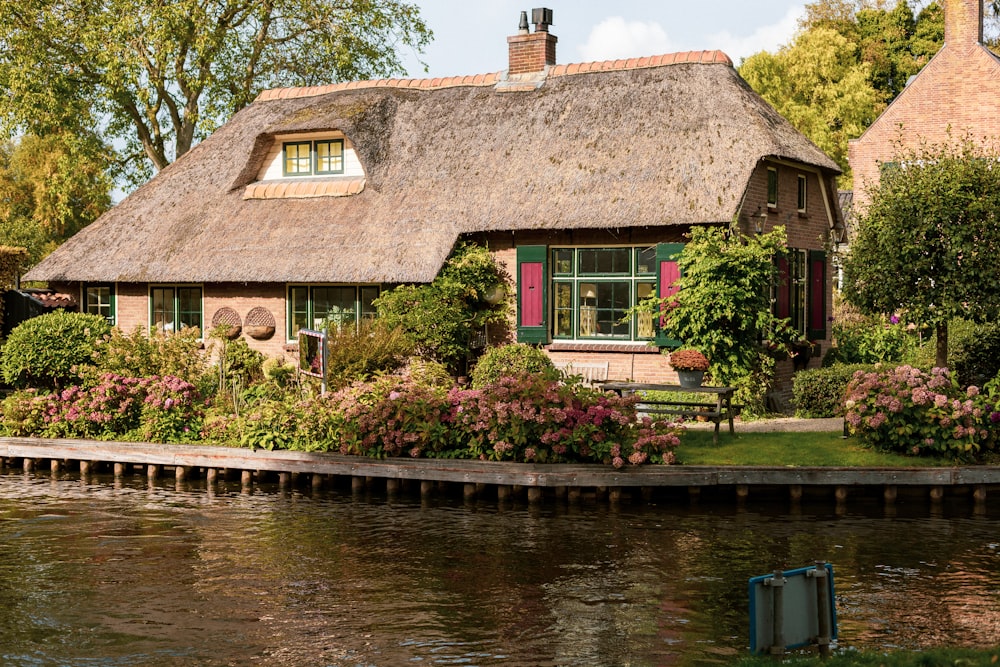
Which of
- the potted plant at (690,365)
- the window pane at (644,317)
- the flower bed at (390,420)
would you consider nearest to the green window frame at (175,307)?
the flower bed at (390,420)

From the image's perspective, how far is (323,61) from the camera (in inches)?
1283

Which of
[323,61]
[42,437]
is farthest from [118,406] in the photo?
[323,61]

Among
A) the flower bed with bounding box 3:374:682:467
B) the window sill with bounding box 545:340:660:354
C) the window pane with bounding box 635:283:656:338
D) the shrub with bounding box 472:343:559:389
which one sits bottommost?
the flower bed with bounding box 3:374:682:467

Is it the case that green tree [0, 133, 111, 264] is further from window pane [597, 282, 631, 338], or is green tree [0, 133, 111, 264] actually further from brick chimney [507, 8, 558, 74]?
window pane [597, 282, 631, 338]

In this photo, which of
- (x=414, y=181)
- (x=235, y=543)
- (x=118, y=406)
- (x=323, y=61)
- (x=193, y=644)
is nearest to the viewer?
(x=193, y=644)

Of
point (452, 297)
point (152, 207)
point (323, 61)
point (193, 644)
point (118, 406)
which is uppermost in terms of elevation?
point (323, 61)

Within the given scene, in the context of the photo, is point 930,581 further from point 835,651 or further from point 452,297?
point 452,297

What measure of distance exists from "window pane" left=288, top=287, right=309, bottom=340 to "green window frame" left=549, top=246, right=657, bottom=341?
16.8 ft

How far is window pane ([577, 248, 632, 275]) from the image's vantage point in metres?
20.1

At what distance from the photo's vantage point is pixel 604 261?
20.2m

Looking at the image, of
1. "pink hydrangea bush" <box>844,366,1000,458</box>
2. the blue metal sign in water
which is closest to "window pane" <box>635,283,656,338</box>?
"pink hydrangea bush" <box>844,366,1000,458</box>

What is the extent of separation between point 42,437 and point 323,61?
17989mm

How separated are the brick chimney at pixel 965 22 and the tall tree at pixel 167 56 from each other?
14.3 m

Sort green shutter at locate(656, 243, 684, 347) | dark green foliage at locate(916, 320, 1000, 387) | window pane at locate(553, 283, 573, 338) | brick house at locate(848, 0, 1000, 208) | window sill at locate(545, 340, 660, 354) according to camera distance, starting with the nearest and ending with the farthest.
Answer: green shutter at locate(656, 243, 684, 347), window sill at locate(545, 340, 660, 354), dark green foliage at locate(916, 320, 1000, 387), window pane at locate(553, 283, 573, 338), brick house at locate(848, 0, 1000, 208)
